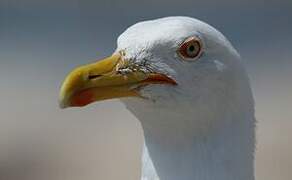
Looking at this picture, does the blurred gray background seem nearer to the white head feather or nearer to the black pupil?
the white head feather

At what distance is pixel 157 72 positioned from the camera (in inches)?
148

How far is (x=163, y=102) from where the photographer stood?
375 cm

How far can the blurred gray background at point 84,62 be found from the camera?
26.2 ft

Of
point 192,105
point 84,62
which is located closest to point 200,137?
point 192,105

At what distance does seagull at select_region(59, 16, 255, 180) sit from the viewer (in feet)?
12.3

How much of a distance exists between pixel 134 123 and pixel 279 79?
1.85 m

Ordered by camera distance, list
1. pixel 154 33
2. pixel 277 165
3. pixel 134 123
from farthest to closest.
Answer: pixel 134 123 → pixel 277 165 → pixel 154 33

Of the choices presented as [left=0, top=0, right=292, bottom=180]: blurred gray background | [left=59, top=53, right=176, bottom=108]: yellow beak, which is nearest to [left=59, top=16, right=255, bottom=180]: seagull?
[left=59, top=53, right=176, bottom=108]: yellow beak

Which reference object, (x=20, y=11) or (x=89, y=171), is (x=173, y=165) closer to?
(x=89, y=171)

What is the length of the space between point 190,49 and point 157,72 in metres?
0.17

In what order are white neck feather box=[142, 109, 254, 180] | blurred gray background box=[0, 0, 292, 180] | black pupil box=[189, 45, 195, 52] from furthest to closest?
blurred gray background box=[0, 0, 292, 180] → white neck feather box=[142, 109, 254, 180] → black pupil box=[189, 45, 195, 52]

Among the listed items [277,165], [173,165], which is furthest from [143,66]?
[277,165]

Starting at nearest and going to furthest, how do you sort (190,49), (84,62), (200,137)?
1. (190,49)
2. (200,137)
3. (84,62)

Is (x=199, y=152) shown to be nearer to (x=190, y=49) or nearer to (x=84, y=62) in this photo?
(x=190, y=49)
